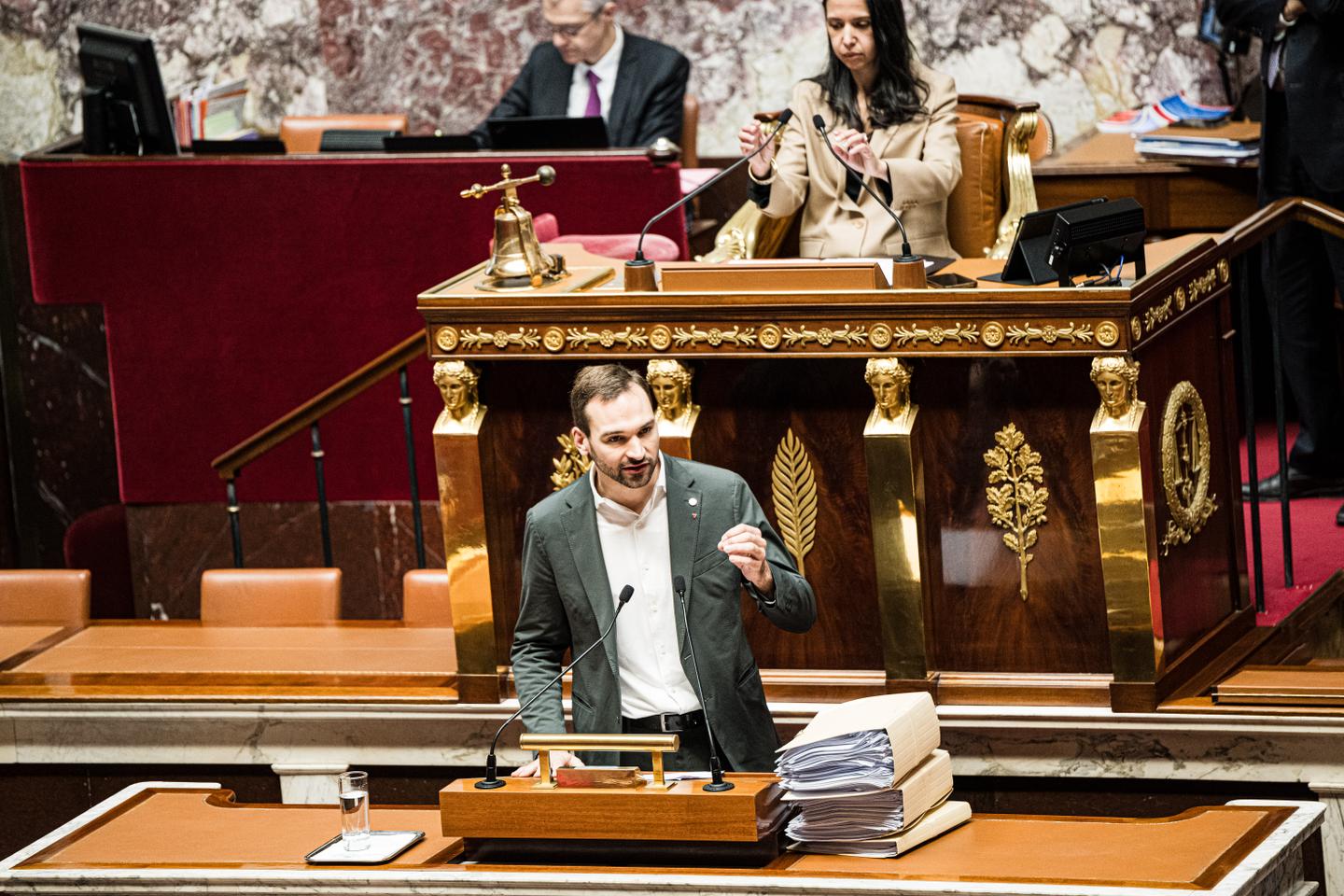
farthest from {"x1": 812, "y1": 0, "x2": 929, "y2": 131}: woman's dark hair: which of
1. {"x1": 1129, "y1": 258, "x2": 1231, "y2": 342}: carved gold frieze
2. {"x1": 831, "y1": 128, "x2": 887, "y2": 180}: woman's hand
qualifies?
{"x1": 1129, "y1": 258, "x2": 1231, "y2": 342}: carved gold frieze

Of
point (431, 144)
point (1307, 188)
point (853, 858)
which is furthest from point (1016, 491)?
point (431, 144)

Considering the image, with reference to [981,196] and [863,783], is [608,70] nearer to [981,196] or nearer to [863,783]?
[981,196]

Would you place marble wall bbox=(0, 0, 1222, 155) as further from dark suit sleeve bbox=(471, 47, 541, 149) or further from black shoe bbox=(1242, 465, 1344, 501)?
black shoe bbox=(1242, 465, 1344, 501)

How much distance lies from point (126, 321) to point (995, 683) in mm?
3569

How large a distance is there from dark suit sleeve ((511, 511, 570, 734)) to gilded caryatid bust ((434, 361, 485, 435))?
33.0 inches

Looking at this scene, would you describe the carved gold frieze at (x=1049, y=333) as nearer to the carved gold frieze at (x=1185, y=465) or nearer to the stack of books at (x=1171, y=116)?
the carved gold frieze at (x=1185, y=465)

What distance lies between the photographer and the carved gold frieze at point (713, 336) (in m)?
4.57

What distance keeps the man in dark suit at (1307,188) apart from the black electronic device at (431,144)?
2297mm

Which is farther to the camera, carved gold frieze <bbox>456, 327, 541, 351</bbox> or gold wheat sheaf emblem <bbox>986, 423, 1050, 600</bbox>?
carved gold frieze <bbox>456, 327, 541, 351</bbox>

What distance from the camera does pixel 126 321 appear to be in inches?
276

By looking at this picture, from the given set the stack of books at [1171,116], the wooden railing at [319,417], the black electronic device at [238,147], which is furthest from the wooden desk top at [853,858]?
the stack of books at [1171,116]

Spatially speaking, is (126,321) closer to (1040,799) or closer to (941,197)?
(941,197)

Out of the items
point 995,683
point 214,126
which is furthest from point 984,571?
point 214,126

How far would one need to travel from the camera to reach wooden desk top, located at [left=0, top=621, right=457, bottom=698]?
505cm
